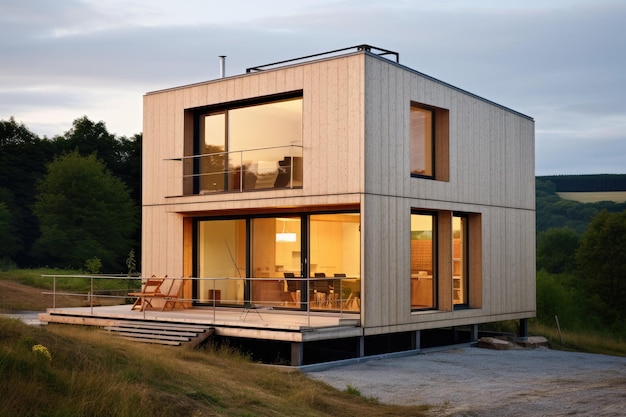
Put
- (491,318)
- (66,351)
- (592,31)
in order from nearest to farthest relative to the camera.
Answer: (66,351) < (491,318) < (592,31)

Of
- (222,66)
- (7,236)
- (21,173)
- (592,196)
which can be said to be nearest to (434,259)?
(222,66)

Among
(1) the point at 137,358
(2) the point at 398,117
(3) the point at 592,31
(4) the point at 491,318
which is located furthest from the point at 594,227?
(1) the point at 137,358

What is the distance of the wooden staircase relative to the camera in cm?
1416

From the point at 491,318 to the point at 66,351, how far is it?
38.0 ft

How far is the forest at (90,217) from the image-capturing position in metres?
49.8

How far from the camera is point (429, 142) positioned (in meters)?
17.1

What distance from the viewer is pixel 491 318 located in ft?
60.2

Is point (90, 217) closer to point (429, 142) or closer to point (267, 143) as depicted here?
point (267, 143)

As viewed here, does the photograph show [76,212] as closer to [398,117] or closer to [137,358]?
[398,117]

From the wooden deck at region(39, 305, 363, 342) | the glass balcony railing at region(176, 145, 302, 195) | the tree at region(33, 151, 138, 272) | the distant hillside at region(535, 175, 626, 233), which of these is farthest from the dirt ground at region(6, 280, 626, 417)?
the distant hillside at region(535, 175, 626, 233)

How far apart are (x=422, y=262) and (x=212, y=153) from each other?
5.27 metres

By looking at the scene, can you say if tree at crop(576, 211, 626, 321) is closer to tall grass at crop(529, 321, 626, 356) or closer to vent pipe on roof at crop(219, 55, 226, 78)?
tall grass at crop(529, 321, 626, 356)

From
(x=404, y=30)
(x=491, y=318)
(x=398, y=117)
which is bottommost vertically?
(x=491, y=318)

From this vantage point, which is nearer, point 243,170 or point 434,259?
point 434,259
